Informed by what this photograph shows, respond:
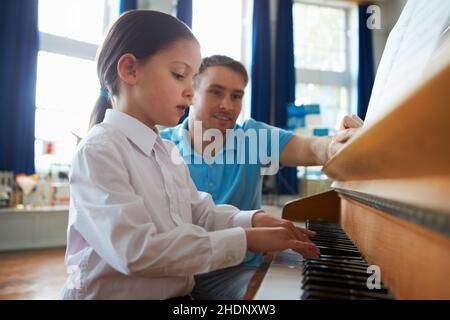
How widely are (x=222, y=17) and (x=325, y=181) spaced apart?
289 cm

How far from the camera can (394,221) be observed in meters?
0.58

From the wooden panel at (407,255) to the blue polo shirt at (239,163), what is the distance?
836 millimetres

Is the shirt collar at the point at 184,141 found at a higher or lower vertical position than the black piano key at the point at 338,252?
higher

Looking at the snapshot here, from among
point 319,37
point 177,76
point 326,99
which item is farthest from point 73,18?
point 177,76

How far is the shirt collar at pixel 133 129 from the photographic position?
92 cm

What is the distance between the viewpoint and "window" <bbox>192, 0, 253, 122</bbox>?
5.37m

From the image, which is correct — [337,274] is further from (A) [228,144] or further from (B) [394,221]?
(A) [228,144]

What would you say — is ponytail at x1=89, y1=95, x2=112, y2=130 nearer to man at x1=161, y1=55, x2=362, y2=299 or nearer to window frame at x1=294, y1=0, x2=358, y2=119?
man at x1=161, y1=55, x2=362, y2=299

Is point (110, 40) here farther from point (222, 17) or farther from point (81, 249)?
point (222, 17)

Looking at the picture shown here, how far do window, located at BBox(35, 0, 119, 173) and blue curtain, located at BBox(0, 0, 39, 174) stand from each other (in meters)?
0.20

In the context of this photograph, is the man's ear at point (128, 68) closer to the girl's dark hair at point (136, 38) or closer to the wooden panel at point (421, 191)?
the girl's dark hair at point (136, 38)

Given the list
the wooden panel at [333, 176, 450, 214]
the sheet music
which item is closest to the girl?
the wooden panel at [333, 176, 450, 214]

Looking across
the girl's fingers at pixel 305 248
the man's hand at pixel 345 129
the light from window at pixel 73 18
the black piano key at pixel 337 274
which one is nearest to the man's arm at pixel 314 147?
the man's hand at pixel 345 129

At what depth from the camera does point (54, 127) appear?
4.67 m
